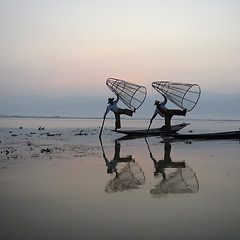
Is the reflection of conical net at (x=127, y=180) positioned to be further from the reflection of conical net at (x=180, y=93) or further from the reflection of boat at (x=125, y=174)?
the reflection of conical net at (x=180, y=93)

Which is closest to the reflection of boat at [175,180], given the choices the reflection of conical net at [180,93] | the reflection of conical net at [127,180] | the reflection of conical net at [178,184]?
the reflection of conical net at [178,184]

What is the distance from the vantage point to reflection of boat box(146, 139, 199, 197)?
7.58 meters

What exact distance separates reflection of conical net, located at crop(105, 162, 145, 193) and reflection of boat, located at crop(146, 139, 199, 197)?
0.59 meters

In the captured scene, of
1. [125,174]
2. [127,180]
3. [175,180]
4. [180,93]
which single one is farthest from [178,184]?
[180,93]

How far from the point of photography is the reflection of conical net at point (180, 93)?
26694 millimetres

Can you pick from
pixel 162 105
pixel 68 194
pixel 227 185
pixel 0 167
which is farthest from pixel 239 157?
pixel 162 105

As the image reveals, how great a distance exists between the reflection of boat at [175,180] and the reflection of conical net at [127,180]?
59 centimetres

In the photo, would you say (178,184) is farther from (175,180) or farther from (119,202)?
(119,202)

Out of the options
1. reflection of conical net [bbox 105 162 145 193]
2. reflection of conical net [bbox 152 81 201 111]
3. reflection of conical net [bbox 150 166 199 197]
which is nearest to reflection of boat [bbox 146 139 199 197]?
reflection of conical net [bbox 150 166 199 197]

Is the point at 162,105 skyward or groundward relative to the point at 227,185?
skyward

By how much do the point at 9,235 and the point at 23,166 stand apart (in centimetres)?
687

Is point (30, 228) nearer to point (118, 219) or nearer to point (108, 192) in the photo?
point (118, 219)

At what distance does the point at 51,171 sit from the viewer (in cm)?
1038

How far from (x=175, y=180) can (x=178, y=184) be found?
1.92 feet
